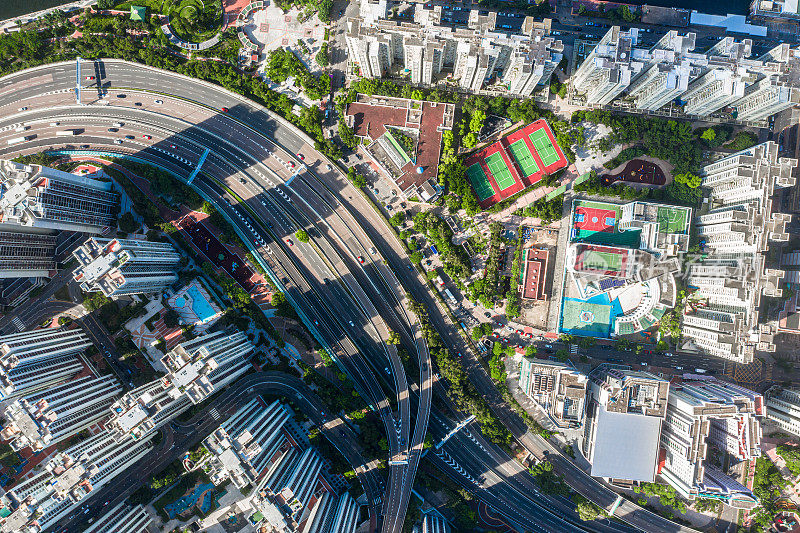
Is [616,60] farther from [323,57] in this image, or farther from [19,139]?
[19,139]

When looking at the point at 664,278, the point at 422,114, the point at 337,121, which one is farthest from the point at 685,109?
the point at 337,121

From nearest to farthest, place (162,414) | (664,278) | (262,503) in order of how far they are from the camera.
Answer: (262,503)
(162,414)
(664,278)

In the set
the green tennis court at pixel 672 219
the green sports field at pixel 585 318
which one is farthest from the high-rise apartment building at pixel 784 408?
the green tennis court at pixel 672 219

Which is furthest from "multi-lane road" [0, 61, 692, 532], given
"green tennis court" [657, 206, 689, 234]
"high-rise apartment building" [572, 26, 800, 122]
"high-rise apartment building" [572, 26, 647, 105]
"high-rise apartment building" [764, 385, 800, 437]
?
"high-rise apartment building" [572, 26, 800, 122]

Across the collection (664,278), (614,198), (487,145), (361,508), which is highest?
(487,145)

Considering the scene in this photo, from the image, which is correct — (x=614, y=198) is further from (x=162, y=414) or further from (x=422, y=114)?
(x=162, y=414)

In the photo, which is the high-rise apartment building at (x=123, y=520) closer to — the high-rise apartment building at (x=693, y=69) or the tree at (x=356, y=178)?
the tree at (x=356, y=178)

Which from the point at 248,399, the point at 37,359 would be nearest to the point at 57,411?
the point at 37,359
